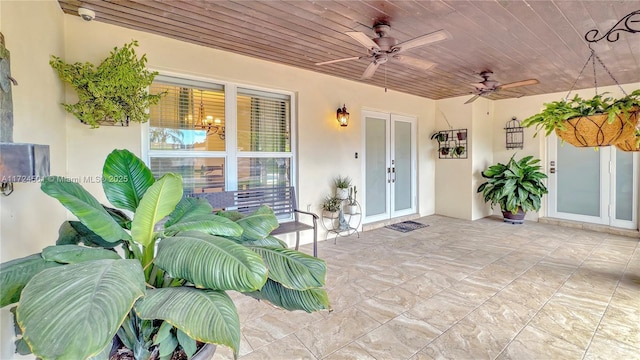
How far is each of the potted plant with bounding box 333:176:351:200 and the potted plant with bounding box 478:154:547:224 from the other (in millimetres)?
3098

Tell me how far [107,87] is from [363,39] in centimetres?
223

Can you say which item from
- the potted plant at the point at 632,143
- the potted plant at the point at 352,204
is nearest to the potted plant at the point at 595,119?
the potted plant at the point at 632,143

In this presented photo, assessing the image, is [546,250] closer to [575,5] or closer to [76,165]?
[575,5]

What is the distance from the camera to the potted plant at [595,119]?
2.15 m

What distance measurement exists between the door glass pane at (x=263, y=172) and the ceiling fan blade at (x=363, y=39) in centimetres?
214

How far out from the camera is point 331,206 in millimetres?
4758

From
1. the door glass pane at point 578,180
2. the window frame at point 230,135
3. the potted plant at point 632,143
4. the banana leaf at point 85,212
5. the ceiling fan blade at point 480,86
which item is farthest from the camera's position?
the door glass pane at point 578,180

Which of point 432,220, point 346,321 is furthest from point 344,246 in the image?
point 432,220

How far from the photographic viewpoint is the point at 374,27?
118 inches

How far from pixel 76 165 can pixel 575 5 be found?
4747 millimetres

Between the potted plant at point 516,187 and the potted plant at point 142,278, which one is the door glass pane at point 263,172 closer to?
the potted plant at point 142,278

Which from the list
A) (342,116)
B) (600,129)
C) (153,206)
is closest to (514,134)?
(342,116)

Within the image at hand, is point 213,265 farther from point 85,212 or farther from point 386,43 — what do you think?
point 386,43

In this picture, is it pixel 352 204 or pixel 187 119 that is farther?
pixel 352 204
